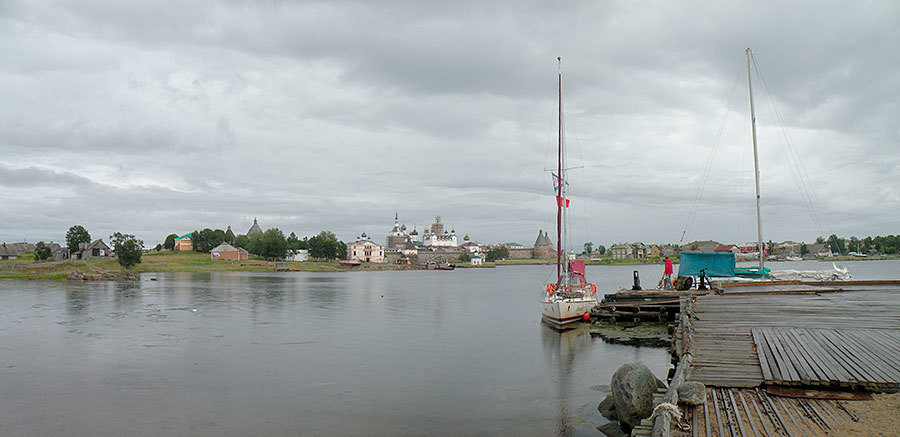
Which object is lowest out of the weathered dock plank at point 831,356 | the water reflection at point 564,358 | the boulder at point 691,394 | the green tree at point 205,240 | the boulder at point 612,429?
the water reflection at point 564,358

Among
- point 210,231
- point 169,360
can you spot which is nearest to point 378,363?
point 169,360

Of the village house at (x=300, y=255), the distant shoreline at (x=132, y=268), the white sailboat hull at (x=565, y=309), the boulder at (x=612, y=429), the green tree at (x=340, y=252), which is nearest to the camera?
the boulder at (x=612, y=429)

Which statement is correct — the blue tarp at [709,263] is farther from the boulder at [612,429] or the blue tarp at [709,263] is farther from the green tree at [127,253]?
the green tree at [127,253]

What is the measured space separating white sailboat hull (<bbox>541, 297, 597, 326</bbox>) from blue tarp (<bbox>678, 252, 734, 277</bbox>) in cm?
708

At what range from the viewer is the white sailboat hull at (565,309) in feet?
104

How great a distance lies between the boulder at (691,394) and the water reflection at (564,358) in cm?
509

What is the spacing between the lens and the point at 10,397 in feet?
54.7

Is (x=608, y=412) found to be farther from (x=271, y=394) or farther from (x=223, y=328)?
(x=223, y=328)

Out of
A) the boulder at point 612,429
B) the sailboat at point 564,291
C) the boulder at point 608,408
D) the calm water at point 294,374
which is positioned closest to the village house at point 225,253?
the calm water at point 294,374

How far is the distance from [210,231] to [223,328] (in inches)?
6067

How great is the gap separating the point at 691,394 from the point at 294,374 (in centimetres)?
1536

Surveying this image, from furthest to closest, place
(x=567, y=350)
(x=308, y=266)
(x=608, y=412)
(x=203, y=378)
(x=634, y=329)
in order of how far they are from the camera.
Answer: (x=308, y=266)
(x=634, y=329)
(x=567, y=350)
(x=203, y=378)
(x=608, y=412)

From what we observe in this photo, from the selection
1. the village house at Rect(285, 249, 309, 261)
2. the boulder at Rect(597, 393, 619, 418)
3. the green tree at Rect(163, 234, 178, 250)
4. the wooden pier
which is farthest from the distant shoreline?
the wooden pier

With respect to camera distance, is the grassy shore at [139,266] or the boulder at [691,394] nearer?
the boulder at [691,394]
